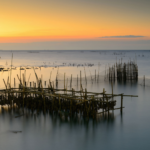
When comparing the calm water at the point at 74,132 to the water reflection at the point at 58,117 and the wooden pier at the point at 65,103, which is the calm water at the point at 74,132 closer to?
the water reflection at the point at 58,117

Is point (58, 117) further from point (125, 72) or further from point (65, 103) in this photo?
point (125, 72)

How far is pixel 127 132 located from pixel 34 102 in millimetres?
4633

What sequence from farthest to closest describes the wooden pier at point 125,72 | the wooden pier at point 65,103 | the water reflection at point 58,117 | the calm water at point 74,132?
the wooden pier at point 125,72, the wooden pier at point 65,103, the water reflection at point 58,117, the calm water at point 74,132

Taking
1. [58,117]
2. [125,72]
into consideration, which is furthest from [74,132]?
[125,72]

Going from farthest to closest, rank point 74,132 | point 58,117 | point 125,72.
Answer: point 125,72 < point 58,117 < point 74,132

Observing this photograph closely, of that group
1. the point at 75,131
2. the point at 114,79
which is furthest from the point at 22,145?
the point at 114,79

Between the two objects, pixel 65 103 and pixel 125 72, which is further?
pixel 125 72

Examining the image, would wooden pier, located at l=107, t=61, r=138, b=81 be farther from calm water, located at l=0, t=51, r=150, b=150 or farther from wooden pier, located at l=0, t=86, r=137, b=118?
wooden pier, located at l=0, t=86, r=137, b=118

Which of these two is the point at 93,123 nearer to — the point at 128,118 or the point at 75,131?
the point at 75,131

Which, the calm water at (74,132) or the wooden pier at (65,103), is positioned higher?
the wooden pier at (65,103)

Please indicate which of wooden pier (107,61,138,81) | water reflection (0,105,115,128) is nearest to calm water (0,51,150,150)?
water reflection (0,105,115,128)

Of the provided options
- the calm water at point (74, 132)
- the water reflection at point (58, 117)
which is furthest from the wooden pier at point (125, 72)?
the water reflection at point (58, 117)

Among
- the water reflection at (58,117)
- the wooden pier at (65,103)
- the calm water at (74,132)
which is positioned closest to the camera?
the calm water at (74,132)

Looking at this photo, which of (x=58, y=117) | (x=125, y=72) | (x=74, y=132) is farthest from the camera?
(x=125, y=72)
